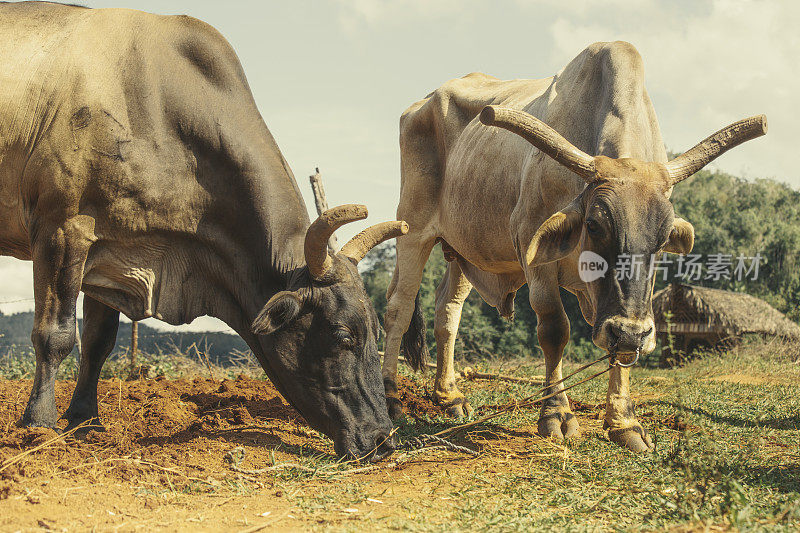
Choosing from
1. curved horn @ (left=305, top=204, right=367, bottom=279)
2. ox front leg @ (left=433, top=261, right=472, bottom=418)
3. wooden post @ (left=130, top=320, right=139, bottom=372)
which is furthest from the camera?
wooden post @ (left=130, top=320, right=139, bottom=372)

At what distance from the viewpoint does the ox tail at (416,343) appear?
25.2 ft

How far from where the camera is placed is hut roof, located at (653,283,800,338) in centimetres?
1666

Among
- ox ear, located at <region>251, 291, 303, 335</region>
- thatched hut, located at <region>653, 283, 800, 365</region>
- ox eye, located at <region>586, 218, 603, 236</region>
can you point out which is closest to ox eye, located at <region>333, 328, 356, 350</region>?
ox ear, located at <region>251, 291, 303, 335</region>

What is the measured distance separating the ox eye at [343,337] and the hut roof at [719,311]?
13.7 meters

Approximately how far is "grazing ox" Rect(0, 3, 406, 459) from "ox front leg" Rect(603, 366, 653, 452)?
1471 mm

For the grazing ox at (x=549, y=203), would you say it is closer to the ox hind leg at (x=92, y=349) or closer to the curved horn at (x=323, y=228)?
the curved horn at (x=323, y=228)

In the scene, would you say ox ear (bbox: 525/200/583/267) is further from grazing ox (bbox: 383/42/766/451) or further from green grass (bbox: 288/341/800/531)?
green grass (bbox: 288/341/800/531)

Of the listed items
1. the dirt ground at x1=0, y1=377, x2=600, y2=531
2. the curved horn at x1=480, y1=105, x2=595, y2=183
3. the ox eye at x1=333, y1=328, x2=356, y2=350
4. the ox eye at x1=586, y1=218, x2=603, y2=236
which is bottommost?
the dirt ground at x1=0, y1=377, x2=600, y2=531

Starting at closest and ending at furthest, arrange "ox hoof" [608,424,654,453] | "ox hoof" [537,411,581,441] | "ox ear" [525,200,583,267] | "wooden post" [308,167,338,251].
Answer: "ox ear" [525,200,583,267] → "ox hoof" [608,424,654,453] → "ox hoof" [537,411,581,441] → "wooden post" [308,167,338,251]

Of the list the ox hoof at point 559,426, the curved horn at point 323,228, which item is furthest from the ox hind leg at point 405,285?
the curved horn at point 323,228

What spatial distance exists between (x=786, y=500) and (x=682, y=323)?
1461 cm

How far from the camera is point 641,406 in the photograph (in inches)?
255

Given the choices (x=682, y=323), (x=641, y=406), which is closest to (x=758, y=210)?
(x=682, y=323)

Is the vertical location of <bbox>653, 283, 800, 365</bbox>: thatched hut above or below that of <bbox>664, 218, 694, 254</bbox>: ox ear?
below
